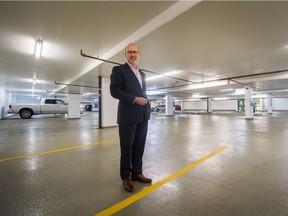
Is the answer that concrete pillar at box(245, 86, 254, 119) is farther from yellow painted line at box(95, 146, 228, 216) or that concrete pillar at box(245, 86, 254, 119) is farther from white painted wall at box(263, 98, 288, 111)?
white painted wall at box(263, 98, 288, 111)

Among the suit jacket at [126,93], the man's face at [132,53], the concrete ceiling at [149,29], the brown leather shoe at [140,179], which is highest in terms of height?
the concrete ceiling at [149,29]

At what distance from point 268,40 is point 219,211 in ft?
16.5

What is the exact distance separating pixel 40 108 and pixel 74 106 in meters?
2.92

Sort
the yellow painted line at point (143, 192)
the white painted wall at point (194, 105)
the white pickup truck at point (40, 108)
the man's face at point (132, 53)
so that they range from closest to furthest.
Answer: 1. the yellow painted line at point (143, 192)
2. the man's face at point (132, 53)
3. the white pickup truck at point (40, 108)
4. the white painted wall at point (194, 105)

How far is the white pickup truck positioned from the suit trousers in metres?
15.1

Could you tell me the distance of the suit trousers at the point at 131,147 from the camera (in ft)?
6.08

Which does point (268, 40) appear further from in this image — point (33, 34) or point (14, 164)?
point (14, 164)

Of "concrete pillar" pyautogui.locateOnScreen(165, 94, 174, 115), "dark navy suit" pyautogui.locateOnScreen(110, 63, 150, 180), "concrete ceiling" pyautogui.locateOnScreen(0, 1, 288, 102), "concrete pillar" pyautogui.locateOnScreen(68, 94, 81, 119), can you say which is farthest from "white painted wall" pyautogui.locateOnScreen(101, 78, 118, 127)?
"concrete pillar" pyautogui.locateOnScreen(165, 94, 174, 115)

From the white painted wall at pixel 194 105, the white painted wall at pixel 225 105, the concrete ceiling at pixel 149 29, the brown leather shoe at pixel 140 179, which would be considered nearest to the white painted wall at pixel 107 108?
the concrete ceiling at pixel 149 29

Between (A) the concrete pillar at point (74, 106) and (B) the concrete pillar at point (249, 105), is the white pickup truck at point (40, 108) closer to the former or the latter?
(A) the concrete pillar at point (74, 106)

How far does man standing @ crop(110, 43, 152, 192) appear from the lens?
1814 mm

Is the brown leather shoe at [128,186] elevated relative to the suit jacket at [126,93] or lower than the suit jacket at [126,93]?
lower

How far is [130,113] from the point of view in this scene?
183 centimetres

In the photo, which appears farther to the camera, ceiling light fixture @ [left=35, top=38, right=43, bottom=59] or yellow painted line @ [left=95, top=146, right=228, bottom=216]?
ceiling light fixture @ [left=35, top=38, right=43, bottom=59]
